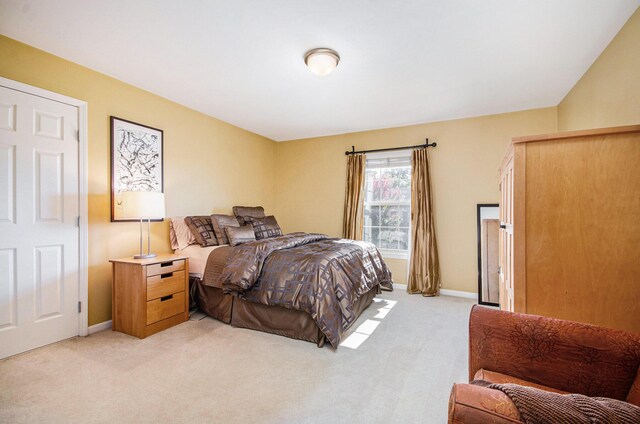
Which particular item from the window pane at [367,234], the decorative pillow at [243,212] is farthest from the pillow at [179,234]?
the window pane at [367,234]

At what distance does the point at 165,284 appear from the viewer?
283 cm

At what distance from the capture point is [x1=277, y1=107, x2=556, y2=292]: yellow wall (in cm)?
390

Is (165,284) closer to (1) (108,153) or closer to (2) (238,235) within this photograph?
(2) (238,235)

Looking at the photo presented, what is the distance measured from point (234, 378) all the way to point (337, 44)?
8.68ft

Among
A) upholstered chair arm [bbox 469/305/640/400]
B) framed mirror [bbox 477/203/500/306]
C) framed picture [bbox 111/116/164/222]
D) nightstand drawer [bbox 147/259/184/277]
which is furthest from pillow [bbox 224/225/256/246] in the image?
framed mirror [bbox 477/203/500/306]

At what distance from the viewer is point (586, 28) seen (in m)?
2.10

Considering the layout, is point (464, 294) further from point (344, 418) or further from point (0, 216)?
point (0, 216)

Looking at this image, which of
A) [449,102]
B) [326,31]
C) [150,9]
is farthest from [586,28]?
[150,9]

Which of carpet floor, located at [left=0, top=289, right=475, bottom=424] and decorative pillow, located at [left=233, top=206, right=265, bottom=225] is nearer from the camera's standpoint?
carpet floor, located at [left=0, top=289, right=475, bottom=424]

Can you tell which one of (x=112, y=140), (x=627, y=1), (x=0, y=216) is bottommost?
(x=0, y=216)

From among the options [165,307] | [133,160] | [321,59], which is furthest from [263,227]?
[321,59]

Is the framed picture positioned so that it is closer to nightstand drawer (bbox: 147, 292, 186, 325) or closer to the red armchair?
nightstand drawer (bbox: 147, 292, 186, 325)

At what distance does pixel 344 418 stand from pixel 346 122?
375 cm

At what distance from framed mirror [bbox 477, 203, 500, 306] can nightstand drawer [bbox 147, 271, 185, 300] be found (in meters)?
3.69
